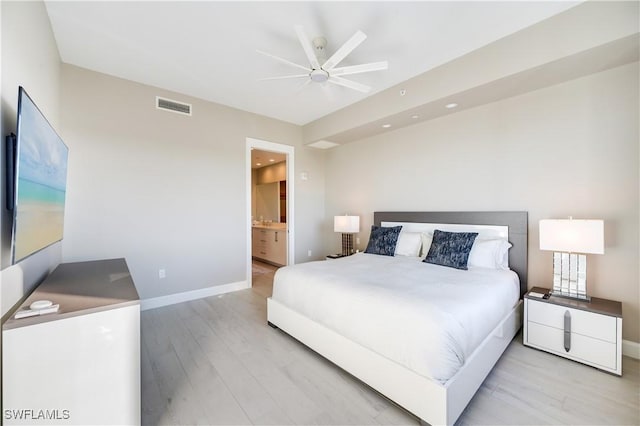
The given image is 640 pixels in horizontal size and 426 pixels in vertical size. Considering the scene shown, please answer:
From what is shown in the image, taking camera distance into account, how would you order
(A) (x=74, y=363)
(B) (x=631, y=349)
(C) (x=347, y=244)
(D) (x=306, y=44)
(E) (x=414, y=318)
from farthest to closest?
(C) (x=347, y=244) → (B) (x=631, y=349) → (D) (x=306, y=44) → (E) (x=414, y=318) → (A) (x=74, y=363)

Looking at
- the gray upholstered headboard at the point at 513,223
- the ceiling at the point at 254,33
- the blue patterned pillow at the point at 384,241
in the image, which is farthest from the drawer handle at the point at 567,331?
the ceiling at the point at 254,33

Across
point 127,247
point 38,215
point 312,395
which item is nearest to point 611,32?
point 312,395

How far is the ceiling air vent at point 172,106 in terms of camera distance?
11.6ft

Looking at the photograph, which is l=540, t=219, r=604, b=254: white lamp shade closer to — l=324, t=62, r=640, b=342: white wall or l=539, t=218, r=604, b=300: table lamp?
l=539, t=218, r=604, b=300: table lamp

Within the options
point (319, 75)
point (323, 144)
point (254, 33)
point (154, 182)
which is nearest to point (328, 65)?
point (319, 75)

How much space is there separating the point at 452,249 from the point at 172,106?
395 cm

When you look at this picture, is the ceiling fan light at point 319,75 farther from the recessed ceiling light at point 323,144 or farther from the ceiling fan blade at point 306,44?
the recessed ceiling light at point 323,144

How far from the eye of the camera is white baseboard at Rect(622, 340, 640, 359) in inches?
91.3

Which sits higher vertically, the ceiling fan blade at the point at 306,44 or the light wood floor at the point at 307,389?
the ceiling fan blade at the point at 306,44

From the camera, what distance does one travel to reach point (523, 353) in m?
2.42

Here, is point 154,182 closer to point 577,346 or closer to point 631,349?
point 577,346

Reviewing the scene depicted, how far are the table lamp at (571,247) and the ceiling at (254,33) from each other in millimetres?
1757

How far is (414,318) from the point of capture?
167cm

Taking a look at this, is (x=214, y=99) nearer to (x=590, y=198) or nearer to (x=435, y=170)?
(x=435, y=170)
